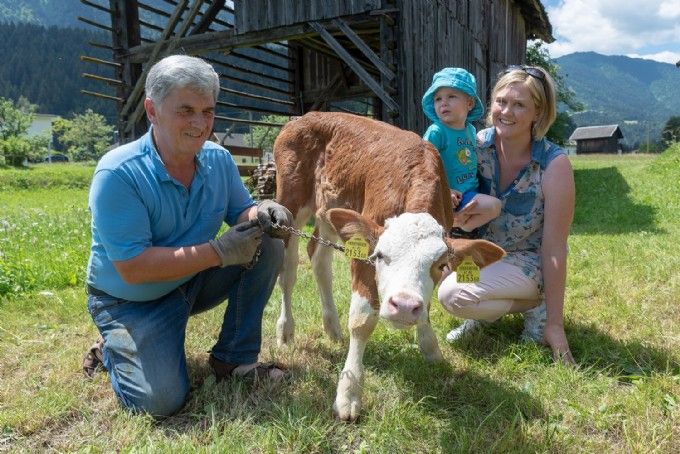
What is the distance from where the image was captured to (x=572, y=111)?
35.7 meters

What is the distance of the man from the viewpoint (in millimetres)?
3076

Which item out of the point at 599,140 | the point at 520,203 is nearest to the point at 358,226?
the point at 520,203

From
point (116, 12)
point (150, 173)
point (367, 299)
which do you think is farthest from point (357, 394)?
point (116, 12)

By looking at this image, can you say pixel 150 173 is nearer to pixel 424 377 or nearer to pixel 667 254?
pixel 424 377

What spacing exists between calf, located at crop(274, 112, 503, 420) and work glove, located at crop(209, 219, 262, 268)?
460mm

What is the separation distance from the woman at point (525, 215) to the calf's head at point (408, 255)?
0.78 m

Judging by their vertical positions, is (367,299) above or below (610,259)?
above

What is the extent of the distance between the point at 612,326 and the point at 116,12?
11.1 m


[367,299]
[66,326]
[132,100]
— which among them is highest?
[132,100]

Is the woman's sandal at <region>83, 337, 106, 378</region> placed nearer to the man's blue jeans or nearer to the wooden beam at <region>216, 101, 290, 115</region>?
the man's blue jeans

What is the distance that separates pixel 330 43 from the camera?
30.8 feet

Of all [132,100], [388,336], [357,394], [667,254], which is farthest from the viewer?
[132,100]

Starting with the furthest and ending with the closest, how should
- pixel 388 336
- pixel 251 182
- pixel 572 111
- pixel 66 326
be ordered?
pixel 572 111 < pixel 251 182 < pixel 66 326 < pixel 388 336

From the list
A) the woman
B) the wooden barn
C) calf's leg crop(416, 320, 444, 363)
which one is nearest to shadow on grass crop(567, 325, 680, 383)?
the woman
